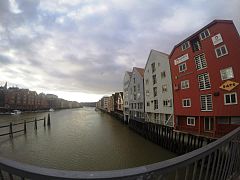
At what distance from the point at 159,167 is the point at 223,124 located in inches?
711

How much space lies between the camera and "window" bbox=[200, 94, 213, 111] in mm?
17469

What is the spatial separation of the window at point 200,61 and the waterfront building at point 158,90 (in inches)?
201

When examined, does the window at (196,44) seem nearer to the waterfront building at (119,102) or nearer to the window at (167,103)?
the window at (167,103)

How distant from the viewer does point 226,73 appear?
53.0ft

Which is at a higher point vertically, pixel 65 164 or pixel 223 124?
pixel 223 124

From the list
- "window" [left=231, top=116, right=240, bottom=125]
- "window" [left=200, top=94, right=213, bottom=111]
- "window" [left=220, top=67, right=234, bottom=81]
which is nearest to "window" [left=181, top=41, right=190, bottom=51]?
"window" [left=220, top=67, right=234, bottom=81]

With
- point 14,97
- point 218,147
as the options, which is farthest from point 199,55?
point 14,97

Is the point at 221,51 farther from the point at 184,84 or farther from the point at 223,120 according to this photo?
the point at 223,120

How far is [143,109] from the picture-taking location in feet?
112

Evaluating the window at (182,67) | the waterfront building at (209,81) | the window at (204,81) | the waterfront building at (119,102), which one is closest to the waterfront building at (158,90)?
the waterfront building at (209,81)

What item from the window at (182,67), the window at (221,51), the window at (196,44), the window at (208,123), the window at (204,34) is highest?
the window at (204,34)

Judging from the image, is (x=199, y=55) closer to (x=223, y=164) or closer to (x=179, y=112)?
(x=179, y=112)

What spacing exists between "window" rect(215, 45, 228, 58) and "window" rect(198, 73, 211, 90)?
2.25m

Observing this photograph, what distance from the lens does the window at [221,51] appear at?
16.4 meters
